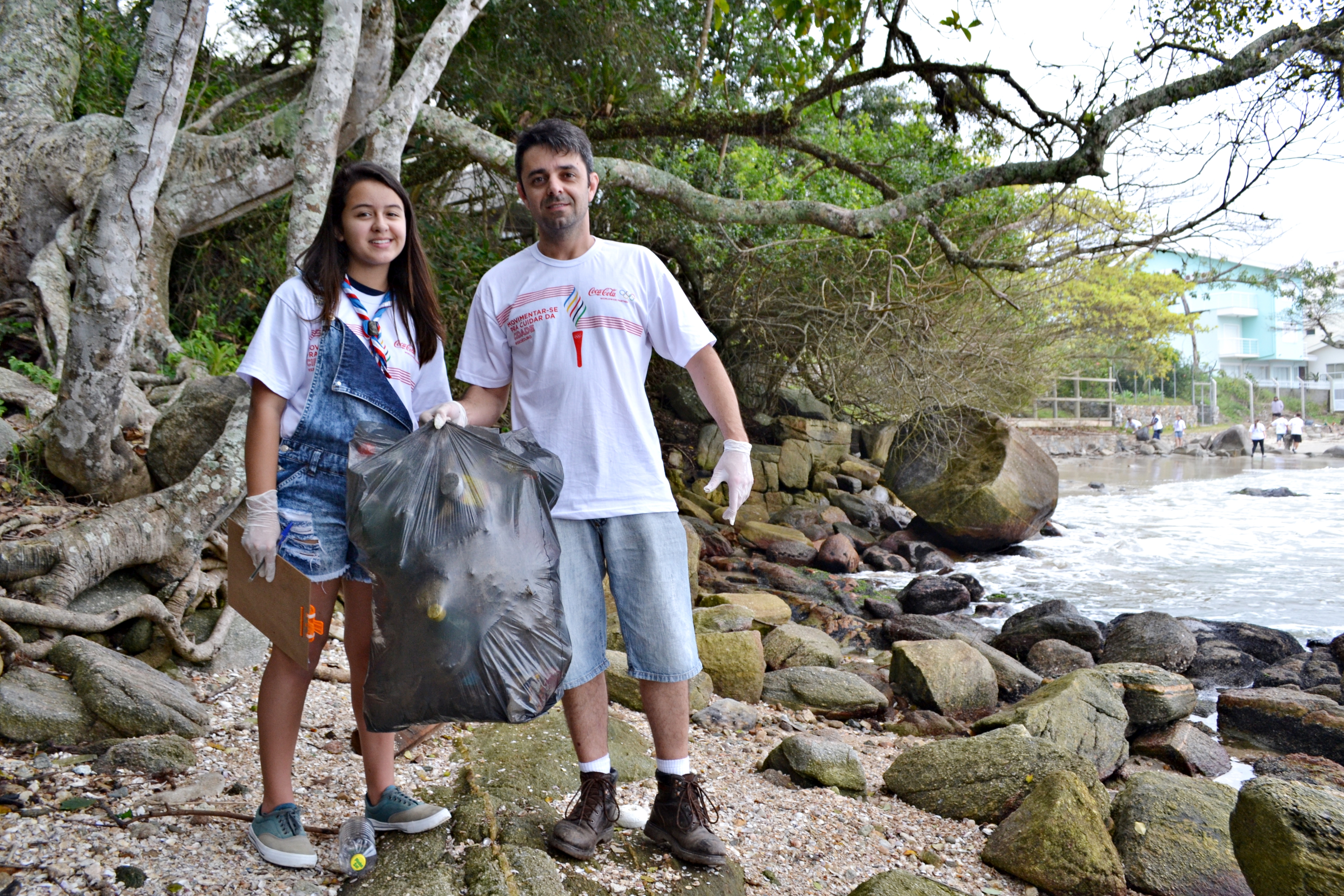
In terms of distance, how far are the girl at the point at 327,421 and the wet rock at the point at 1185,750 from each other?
3848 millimetres

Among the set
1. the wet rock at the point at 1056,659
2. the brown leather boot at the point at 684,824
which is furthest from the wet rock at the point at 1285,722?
the brown leather boot at the point at 684,824

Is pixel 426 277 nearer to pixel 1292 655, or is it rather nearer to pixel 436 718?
pixel 436 718

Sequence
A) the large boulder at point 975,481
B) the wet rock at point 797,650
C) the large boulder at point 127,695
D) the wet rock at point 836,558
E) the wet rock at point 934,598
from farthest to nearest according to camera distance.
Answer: the large boulder at point 975,481
the wet rock at point 836,558
the wet rock at point 934,598
the wet rock at point 797,650
the large boulder at point 127,695

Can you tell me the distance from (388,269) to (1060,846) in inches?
103

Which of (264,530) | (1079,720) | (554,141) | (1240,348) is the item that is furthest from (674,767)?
(1240,348)

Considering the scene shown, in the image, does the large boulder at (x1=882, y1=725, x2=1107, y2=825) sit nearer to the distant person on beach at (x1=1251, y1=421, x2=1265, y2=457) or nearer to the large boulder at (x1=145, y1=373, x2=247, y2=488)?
the large boulder at (x1=145, y1=373, x2=247, y2=488)

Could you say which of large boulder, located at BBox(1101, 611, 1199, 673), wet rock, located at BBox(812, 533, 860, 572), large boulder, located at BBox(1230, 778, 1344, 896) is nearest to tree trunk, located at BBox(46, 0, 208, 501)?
large boulder, located at BBox(1230, 778, 1344, 896)

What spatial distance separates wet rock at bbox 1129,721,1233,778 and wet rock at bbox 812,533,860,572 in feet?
16.3

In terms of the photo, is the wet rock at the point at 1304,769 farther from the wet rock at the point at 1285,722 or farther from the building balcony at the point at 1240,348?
the building balcony at the point at 1240,348

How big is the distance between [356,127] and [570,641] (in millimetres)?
4515

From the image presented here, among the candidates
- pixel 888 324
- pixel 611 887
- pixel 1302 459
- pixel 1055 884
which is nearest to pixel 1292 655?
pixel 888 324

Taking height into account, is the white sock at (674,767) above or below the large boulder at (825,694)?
above

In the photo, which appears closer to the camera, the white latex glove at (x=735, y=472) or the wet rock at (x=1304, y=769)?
the white latex glove at (x=735, y=472)

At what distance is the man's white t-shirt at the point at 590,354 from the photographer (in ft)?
7.46
